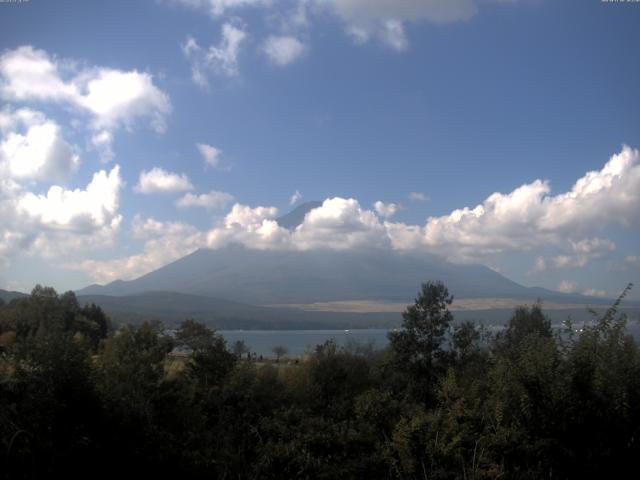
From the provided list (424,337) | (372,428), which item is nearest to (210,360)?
(424,337)

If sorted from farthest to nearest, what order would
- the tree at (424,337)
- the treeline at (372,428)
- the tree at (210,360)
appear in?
the tree at (210,360)
the tree at (424,337)
the treeline at (372,428)

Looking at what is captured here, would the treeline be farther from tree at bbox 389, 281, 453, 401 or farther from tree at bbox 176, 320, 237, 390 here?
tree at bbox 389, 281, 453, 401

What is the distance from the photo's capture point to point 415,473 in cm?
888

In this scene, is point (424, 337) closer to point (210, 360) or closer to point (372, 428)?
point (210, 360)

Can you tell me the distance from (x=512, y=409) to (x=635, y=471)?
2082 mm

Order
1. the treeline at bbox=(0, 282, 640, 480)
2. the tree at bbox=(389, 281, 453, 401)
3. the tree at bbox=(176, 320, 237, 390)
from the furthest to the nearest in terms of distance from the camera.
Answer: the tree at bbox=(176, 320, 237, 390)
the tree at bbox=(389, 281, 453, 401)
the treeline at bbox=(0, 282, 640, 480)

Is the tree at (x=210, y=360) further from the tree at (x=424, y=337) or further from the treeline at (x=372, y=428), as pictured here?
the treeline at (x=372, y=428)

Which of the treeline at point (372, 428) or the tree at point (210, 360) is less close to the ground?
the treeline at point (372, 428)

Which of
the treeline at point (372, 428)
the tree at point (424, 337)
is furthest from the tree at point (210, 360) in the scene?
the treeline at point (372, 428)

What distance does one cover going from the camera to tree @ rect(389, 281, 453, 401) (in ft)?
89.8

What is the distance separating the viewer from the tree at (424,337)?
89.8 feet

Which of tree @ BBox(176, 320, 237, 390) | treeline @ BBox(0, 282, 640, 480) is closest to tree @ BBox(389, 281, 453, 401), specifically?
tree @ BBox(176, 320, 237, 390)

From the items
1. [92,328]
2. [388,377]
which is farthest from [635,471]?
[92,328]

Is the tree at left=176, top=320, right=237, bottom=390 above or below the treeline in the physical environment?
below
